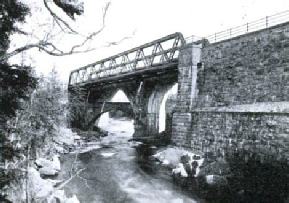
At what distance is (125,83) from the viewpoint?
958 inches

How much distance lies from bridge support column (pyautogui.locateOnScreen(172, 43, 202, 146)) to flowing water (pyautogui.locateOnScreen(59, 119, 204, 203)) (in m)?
2.08

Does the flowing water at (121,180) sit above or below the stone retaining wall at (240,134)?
below

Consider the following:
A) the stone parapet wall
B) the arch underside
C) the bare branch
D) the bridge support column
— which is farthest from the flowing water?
the arch underside

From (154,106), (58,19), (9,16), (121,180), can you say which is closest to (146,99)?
(154,106)

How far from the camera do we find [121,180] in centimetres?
1220

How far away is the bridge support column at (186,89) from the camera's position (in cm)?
1473

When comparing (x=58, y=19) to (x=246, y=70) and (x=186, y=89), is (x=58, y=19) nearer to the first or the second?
(x=246, y=70)

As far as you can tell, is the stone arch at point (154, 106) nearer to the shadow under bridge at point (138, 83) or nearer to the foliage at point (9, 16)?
the shadow under bridge at point (138, 83)

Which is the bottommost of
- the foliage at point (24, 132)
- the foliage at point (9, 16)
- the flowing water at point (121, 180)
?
the flowing water at point (121, 180)

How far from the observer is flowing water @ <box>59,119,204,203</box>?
9.95m

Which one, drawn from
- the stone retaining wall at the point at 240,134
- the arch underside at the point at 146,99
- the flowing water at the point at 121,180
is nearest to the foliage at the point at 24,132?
the flowing water at the point at 121,180

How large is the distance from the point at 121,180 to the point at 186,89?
574cm

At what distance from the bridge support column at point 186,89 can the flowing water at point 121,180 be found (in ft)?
6.81

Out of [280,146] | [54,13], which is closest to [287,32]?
[280,146]
